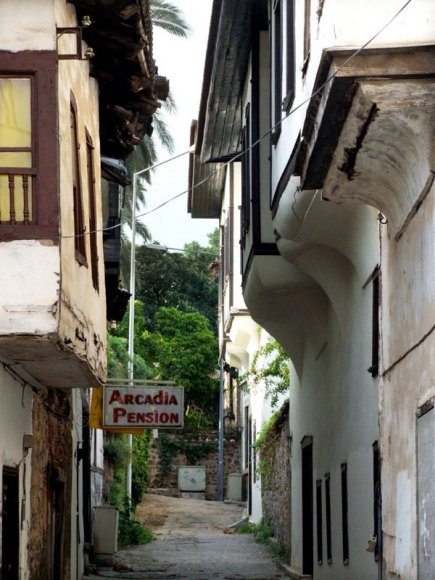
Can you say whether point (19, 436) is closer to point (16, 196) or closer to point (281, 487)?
point (16, 196)

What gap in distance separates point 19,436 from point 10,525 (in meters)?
0.94

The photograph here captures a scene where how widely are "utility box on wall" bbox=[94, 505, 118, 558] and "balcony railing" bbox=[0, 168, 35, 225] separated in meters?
12.2

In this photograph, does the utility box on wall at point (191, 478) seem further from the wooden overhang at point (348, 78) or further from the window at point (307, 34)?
the wooden overhang at point (348, 78)

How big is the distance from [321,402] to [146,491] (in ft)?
75.3

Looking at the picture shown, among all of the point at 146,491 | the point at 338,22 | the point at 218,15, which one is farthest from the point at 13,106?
the point at 146,491

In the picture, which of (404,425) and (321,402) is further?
(321,402)

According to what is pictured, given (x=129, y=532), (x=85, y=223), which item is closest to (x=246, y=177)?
(x=85, y=223)

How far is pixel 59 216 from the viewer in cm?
1112

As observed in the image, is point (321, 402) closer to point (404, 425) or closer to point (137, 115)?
point (137, 115)

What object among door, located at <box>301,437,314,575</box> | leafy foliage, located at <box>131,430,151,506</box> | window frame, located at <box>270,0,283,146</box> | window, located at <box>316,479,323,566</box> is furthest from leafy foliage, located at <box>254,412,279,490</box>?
window frame, located at <box>270,0,283,146</box>

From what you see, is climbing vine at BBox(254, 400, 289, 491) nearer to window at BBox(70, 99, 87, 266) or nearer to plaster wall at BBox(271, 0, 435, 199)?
window at BBox(70, 99, 87, 266)

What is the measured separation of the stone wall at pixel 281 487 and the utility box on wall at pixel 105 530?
3.23 meters

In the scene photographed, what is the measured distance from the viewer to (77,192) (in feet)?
42.3

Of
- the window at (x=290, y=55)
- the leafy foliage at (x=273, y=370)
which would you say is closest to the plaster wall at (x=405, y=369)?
the window at (x=290, y=55)
